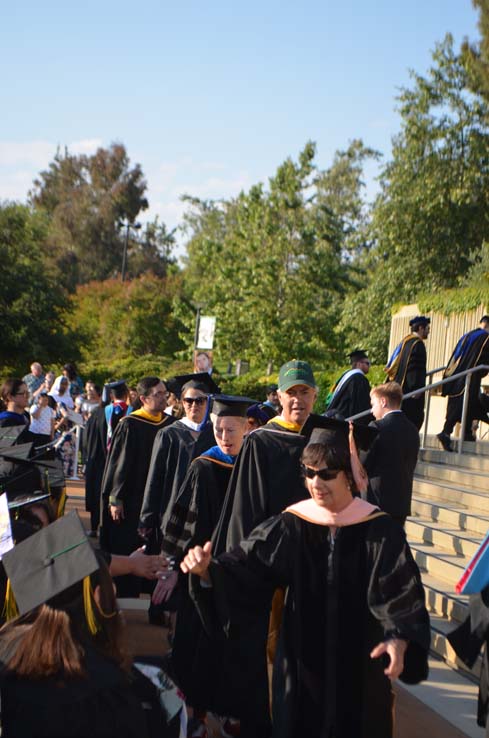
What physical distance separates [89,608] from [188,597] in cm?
243

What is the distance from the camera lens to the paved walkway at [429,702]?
521 centimetres

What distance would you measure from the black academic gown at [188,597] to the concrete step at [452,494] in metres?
4.50

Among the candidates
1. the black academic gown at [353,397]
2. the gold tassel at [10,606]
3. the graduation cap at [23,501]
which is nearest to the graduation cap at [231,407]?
the graduation cap at [23,501]

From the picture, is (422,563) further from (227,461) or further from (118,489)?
(227,461)

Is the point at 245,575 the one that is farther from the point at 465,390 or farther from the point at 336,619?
the point at 465,390

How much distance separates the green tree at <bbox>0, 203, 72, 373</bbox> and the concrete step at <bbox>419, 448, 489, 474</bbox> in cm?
2284

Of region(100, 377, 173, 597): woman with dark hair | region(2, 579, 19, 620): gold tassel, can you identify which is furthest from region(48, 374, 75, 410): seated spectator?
region(2, 579, 19, 620): gold tassel

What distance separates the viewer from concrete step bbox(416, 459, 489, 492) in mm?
10516

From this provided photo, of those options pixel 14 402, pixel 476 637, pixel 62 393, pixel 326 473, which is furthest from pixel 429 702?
pixel 62 393

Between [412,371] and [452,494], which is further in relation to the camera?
[412,371]

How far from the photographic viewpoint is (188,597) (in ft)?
17.4

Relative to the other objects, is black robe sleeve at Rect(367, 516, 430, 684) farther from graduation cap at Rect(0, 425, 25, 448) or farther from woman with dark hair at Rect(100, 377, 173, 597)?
woman with dark hair at Rect(100, 377, 173, 597)

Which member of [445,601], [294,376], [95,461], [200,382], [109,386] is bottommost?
[445,601]

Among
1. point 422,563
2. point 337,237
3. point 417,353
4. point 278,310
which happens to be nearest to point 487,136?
point 337,237
